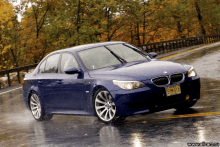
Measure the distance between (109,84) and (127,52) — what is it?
178cm

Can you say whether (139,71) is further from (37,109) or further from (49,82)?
(37,109)

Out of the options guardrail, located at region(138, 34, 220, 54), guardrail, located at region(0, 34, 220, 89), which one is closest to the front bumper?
guardrail, located at region(0, 34, 220, 89)

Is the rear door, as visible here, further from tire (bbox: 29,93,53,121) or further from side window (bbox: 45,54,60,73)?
tire (bbox: 29,93,53,121)

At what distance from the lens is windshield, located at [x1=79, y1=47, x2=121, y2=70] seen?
9203mm

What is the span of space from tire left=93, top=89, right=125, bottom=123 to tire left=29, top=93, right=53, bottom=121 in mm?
2299

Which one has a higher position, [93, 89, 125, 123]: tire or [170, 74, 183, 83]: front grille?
[170, 74, 183, 83]: front grille

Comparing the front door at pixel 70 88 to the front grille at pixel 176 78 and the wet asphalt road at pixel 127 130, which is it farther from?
the front grille at pixel 176 78

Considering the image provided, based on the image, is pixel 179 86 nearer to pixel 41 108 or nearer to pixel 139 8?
pixel 41 108

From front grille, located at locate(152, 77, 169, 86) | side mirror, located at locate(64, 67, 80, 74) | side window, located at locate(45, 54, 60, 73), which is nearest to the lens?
front grille, located at locate(152, 77, 169, 86)

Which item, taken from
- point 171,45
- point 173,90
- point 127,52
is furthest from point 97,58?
point 171,45

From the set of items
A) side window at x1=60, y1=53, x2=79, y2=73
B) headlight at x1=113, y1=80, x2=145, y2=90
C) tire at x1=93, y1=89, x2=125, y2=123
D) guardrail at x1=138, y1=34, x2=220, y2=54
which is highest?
side window at x1=60, y1=53, x2=79, y2=73

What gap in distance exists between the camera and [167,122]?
805 centimetres

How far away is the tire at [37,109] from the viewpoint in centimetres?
1058

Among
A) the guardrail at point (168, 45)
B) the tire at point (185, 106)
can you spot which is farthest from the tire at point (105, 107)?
the guardrail at point (168, 45)
